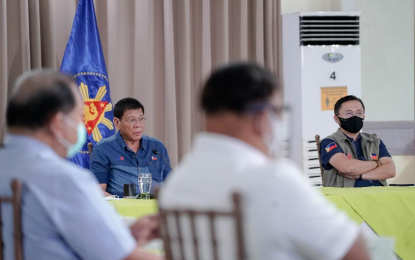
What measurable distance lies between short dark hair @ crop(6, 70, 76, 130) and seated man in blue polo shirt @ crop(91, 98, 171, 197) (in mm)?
2418

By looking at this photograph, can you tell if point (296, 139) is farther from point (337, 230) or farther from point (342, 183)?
point (337, 230)

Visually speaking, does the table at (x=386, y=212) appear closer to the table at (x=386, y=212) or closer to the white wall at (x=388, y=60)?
the table at (x=386, y=212)

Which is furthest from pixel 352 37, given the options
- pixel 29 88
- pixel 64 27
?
pixel 29 88

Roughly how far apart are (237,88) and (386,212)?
207cm

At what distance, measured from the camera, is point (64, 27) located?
521cm

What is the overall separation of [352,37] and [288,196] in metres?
5.09

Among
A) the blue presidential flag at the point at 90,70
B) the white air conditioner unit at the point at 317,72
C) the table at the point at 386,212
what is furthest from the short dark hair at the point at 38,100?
the white air conditioner unit at the point at 317,72

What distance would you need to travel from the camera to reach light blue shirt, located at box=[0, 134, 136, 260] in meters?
1.51

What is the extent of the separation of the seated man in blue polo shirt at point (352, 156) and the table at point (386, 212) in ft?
2.58

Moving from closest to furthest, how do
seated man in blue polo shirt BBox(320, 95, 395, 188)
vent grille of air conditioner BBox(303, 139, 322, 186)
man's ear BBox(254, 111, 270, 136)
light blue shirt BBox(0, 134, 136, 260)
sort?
man's ear BBox(254, 111, 270, 136)
light blue shirt BBox(0, 134, 136, 260)
seated man in blue polo shirt BBox(320, 95, 395, 188)
vent grille of air conditioner BBox(303, 139, 322, 186)

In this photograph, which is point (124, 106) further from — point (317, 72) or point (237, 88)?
point (237, 88)

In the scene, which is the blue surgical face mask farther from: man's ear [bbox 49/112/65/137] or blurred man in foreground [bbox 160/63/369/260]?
blurred man in foreground [bbox 160/63/369/260]

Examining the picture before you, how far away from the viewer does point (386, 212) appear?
10.4 ft

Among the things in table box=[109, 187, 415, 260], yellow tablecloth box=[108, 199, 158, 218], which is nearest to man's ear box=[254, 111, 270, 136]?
yellow tablecloth box=[108, 199, 158, 218]
